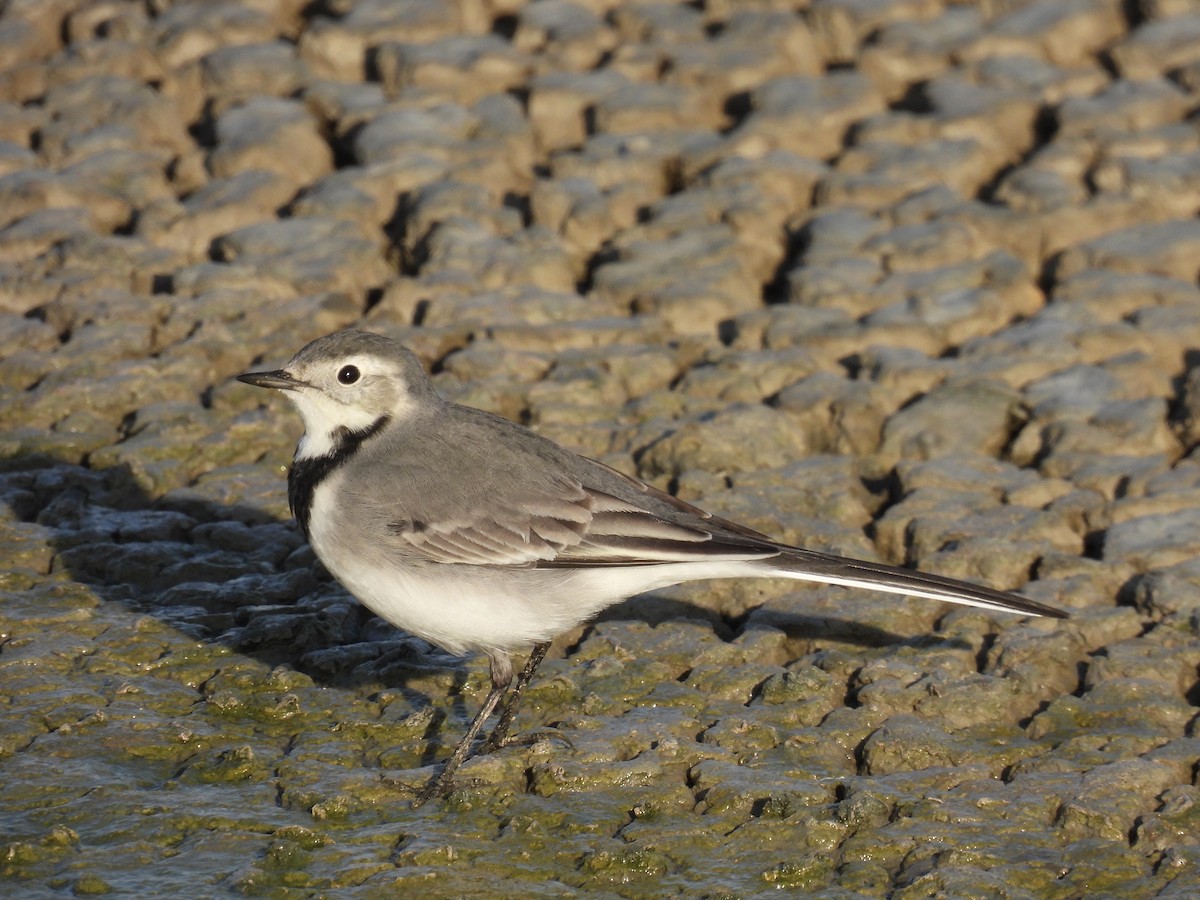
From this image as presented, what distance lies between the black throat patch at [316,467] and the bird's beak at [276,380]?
23 cm

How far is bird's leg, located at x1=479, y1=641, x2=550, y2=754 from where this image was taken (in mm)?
5832

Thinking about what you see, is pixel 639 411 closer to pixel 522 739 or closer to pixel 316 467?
pixel 316 467

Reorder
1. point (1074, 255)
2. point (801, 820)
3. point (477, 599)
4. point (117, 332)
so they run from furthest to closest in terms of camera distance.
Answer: point (1074, 255) → point (117, 332) → point (477, 599) → point (801, 820)

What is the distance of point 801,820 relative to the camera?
5.32 meters

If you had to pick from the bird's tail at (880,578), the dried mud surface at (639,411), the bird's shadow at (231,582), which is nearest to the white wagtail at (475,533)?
the bird's tail at (880,578)

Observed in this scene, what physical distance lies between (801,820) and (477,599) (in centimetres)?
135

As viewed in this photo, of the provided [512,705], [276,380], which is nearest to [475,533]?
[512,705]

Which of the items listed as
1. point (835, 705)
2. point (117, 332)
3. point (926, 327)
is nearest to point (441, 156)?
point (117, 332)

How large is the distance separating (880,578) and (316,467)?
2.07 metres

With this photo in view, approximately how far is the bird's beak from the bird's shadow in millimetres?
1039

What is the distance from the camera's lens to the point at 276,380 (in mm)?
6043

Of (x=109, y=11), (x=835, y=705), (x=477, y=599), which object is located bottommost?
(x=835, y=705)

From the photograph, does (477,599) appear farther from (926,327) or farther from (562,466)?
(926,327)

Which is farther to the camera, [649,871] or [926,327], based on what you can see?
[926,327]
